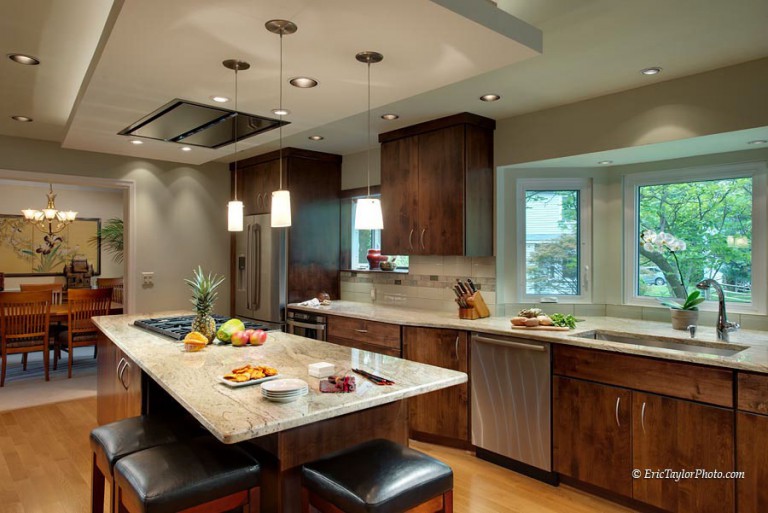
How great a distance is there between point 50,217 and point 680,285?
7.39m

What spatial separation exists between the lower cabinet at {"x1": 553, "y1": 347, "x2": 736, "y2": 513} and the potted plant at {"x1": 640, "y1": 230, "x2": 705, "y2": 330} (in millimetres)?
683

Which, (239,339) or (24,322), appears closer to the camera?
(239,339)

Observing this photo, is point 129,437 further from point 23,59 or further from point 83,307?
point 83,307

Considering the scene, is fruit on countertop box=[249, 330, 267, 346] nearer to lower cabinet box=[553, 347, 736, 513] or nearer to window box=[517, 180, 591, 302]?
lower cabinet box=[553, 347, 736, 513]

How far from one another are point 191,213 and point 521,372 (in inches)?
158

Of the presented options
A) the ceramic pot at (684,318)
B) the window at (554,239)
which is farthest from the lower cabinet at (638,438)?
the window at (554,239)

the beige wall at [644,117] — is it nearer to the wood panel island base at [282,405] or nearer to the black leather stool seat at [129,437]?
the wood panel island base at [282,405]

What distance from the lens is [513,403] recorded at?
318 cm

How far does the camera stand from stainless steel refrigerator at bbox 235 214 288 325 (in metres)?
4.90

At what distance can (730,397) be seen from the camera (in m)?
2.32

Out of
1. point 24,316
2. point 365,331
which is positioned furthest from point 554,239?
point 24,316

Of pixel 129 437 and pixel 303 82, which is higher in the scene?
pixel 303 82

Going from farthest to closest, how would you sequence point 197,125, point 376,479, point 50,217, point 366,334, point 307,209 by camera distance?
point 50,217
point 307,209
point 366,334
point 197,125
point 376,479

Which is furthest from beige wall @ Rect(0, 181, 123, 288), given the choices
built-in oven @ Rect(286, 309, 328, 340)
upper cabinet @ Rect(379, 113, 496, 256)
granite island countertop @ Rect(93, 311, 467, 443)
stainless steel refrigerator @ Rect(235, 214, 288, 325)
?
upper cabinet @ Rect(379, 113, 496, 256)
